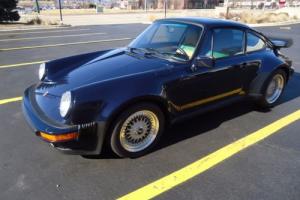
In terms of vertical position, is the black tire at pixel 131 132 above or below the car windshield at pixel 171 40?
below

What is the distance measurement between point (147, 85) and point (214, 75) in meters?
1.06

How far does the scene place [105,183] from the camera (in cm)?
277

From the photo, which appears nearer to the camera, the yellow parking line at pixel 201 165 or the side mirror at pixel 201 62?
the yellow parking line at pixel 201 165

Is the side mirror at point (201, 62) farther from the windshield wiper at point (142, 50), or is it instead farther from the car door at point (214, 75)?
the windshield wiper at point (142, 50)

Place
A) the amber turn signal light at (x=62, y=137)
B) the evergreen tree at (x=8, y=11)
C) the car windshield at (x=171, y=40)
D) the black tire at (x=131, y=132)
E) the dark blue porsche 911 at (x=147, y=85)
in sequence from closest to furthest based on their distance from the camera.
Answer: the amber turn signal light at (x=62, y=137) < the dark blue porsche 911 at (x=147, y=85) < the black tire at (x=131, y=132) < the car windshield at (x=171, y=40) < the evergreen tree at (x=8, y=11)

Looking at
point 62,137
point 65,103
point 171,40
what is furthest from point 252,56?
point 62,137

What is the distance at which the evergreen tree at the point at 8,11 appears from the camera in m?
19.6

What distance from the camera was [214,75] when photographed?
3.66 meters

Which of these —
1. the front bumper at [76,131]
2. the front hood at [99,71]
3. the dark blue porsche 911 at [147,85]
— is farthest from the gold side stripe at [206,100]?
the front bumper at [76,131]

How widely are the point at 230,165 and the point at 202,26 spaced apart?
1.72m

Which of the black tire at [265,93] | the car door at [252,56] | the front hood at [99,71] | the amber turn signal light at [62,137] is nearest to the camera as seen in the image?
the amber turn signal light at [62,137]

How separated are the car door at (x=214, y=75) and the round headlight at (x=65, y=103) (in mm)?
1119

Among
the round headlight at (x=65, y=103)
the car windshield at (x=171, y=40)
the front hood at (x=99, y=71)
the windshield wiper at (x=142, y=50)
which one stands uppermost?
the car windshield at (x=171, y=40)

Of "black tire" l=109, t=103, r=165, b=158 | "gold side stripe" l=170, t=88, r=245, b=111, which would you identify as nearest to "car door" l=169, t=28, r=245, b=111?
"gold side stripe" l=170, t=88, r=245, b=111
